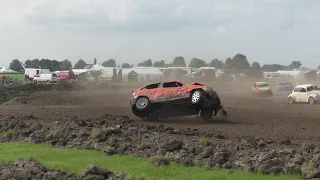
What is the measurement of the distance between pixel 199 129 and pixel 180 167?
892cm

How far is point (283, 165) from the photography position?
429 inches

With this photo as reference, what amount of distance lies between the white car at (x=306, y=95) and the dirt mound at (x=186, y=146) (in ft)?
76.6

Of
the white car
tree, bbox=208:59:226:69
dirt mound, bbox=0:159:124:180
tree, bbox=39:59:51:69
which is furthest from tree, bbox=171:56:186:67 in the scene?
tree, bbox=39:59:51:69

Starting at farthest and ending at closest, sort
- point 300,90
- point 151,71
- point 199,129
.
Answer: point 151,71
point 300,90
point 199,129

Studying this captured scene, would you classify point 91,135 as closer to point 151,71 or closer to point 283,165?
point 283,165

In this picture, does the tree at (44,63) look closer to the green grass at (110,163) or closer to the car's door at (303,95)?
the car's door at (303,95)

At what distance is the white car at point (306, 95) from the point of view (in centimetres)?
4022

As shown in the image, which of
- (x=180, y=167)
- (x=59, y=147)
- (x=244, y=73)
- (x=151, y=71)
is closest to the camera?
(x=180, y=167)

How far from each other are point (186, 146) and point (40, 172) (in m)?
4.29

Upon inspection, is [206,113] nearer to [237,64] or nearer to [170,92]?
[170,92]

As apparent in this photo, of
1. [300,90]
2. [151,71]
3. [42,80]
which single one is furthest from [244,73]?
[300,90]

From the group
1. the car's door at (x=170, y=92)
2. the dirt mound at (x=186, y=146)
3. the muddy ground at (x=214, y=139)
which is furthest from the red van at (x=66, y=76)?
the dirt mound at (x=186, y=146)

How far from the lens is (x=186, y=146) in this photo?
13.9m

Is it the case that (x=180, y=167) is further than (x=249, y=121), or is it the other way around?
(x=249, y=121)
